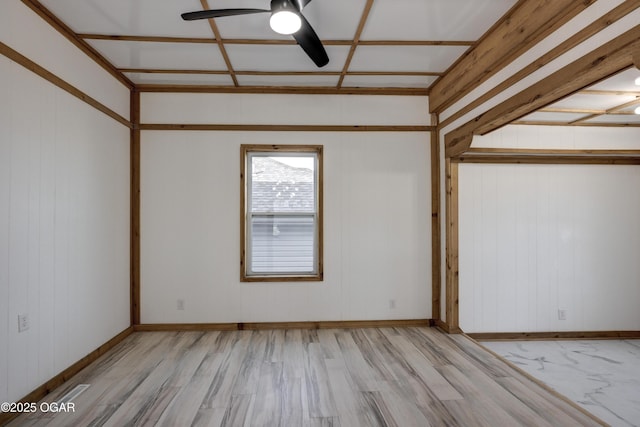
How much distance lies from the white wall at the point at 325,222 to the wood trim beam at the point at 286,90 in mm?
79

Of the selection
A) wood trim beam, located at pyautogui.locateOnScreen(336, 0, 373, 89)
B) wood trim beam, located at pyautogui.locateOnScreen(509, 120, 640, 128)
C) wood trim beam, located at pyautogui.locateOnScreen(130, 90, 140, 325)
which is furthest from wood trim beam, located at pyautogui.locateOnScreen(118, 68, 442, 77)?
wood trim beam, located at pyautogui.locateOnScreen(509, 120, 640, 128)

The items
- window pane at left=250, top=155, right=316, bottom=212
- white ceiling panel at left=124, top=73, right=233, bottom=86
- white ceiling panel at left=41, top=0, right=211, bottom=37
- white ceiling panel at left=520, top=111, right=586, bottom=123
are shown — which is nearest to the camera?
white ceiling panel at left=41, top=0, right=211, bottom=37

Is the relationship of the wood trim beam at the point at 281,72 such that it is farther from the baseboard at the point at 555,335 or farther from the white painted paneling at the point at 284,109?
the baseboard at the point at 555,335

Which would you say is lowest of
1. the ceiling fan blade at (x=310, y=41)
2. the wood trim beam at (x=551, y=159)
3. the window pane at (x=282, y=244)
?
the window pane at (x=282, y=244)

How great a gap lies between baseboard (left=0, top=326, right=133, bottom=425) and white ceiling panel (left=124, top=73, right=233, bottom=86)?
2818mm

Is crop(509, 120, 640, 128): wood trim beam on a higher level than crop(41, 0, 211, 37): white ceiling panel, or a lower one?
lower

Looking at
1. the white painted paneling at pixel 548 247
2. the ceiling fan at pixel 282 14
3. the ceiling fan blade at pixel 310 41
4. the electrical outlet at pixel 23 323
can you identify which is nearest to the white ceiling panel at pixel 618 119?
the white painted paneling at pixel 548 247

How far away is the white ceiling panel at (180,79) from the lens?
371 centimetres

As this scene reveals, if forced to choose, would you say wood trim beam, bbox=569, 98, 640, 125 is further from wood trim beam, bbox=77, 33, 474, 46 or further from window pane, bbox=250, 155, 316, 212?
window pane, bbox=250, 155, 316, 212

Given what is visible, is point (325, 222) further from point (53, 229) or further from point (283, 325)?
point (53, 229)

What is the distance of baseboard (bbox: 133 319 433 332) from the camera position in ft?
13.1

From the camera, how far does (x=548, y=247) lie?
4.36m

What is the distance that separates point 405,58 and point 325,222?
1.97 m

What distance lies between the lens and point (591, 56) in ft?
6.51
